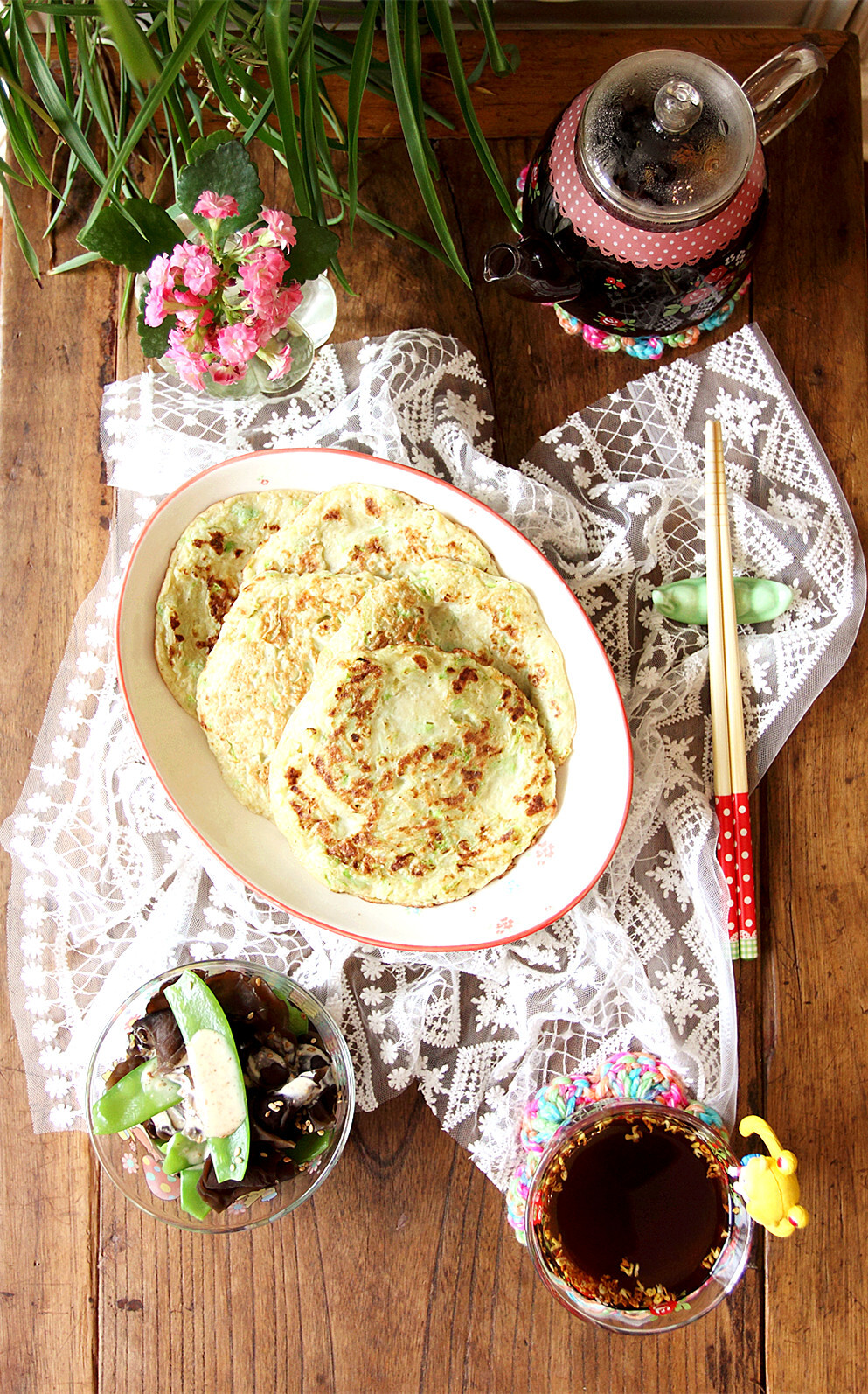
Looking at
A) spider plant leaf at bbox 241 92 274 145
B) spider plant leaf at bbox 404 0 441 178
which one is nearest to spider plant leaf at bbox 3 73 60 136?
spider plant leaf at bbox 241 92 274 145

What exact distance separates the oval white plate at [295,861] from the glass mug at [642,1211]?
356 millimetres

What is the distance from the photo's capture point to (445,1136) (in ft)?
5.70

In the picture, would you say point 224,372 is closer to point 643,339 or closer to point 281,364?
point 281,364

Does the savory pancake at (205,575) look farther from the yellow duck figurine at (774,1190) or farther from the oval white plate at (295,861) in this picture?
the yellow duck figurine at (774,1190)

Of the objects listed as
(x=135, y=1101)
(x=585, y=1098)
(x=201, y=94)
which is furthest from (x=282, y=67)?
(x=585, y=1098)

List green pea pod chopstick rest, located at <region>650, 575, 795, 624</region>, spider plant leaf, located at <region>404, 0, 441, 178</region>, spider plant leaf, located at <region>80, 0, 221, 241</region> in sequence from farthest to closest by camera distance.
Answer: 1. green pea pod chopstick rest, located at <region>650, 575, 795, 624</region>
2. spider plant leaf, located at <region>404, 0, 441, 178</region>
3. spider plant leaf, located at <region>80, 0, 221, 241</region>

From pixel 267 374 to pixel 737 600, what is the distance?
89 centimetres

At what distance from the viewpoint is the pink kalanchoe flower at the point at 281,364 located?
1.57m

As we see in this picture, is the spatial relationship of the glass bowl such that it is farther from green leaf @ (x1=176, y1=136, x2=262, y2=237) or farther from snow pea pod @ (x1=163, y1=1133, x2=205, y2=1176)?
green leaf @ (x1=176, y1=136, x2=262, y2=237)

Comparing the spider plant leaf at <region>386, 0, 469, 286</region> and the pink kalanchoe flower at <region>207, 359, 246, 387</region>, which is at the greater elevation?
the spider plant leaf at <region>386, 0, 469, 286</region>

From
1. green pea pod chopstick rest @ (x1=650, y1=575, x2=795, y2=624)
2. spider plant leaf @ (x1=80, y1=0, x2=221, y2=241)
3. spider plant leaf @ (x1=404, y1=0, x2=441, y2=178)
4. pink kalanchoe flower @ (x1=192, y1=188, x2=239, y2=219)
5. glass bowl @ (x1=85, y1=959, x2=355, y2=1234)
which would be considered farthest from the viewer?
green pea pod chopstick rest @ (x1=650, y1=575, x2=795, y2=624)

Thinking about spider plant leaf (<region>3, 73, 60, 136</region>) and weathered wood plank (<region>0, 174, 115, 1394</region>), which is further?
weathered wood plank (<region>0, 174, 115, 1394</region>)

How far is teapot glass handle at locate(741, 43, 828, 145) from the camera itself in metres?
1.47

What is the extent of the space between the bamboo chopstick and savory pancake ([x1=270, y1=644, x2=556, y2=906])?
312 mm
